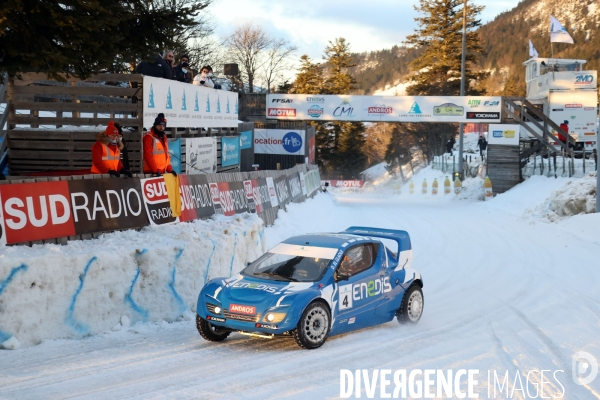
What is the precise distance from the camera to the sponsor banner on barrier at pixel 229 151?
20.5 meters

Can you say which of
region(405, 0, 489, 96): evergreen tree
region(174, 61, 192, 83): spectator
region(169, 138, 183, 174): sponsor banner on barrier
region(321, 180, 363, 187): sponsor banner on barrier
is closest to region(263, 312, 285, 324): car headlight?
region(169, 138, 183, 174): sponsor banner on barrier

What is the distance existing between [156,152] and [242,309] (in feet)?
15.6

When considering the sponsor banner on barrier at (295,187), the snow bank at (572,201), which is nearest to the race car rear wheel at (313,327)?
the sponsor banner on barrier at (295,187)

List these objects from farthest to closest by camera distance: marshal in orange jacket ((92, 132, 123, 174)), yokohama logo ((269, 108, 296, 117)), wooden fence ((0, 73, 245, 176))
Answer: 1. yokohama logo ((269, 108, 296, 117))
2. wooden fence ((0, 73, 245, 176))
3. marshal in orange jacket ((92, 132, 123, 174))

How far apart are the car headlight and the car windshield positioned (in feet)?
2.74

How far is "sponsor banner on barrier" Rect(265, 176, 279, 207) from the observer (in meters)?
19.0

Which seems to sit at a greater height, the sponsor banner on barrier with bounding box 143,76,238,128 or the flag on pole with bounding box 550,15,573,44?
the flag on pole with bounding box 550,15,573,44

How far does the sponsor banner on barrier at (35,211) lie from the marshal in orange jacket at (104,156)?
1.91m

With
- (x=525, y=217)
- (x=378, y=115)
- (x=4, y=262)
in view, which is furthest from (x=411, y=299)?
(x=378, y=115)

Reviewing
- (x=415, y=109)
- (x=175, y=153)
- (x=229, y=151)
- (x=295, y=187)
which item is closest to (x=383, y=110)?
(x=415, y=109)

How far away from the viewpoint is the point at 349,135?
257 feet

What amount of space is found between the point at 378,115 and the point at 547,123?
898 cm

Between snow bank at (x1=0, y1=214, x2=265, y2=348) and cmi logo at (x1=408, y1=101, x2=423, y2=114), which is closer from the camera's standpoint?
snow bank at (x1=0, y1=214, x2=265, y2=348)

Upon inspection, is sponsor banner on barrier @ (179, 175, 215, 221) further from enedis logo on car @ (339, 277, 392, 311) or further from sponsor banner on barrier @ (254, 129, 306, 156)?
sponsor banner on barrier @ (254, 129, 306, 156)
